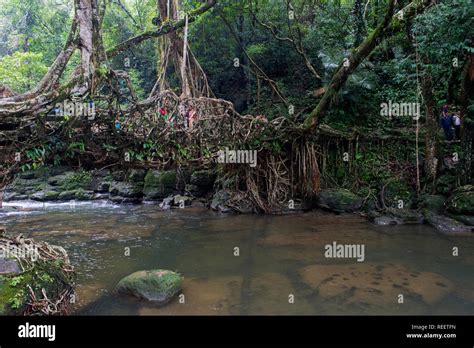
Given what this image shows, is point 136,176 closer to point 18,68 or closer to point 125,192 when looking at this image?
point 125,192

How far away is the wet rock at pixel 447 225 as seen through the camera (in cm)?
920

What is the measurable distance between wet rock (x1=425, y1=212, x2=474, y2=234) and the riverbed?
1.07ft

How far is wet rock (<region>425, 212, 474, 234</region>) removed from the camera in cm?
920

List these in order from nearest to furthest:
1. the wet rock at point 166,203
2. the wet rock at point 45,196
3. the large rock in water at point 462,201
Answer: the large rock in water at point 462,201, the wet rock at point 166,203, the wet rock at point 45,196

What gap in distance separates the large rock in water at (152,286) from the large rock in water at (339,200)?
6634 millimetres

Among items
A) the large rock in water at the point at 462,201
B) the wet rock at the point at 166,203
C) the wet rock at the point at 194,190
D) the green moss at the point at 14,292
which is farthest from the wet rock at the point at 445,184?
the green moss at the point at 14,292

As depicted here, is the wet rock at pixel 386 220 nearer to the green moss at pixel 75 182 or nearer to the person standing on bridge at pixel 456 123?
the person standing on bridge at pixel 456 123

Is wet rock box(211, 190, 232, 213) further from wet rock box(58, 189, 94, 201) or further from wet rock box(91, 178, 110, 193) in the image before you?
wet rock box(58, 189, 94, 201)

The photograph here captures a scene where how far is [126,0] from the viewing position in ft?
74.2

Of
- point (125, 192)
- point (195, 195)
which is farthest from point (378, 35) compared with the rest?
point (125, 192)

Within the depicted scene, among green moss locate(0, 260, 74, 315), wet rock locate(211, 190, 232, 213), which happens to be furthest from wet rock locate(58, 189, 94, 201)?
green moss locate(0, 260, 74, 315)

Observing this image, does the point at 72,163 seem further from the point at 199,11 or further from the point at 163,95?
the point at 199,11

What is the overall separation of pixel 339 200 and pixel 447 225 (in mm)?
2984

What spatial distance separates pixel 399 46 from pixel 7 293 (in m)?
12.7
